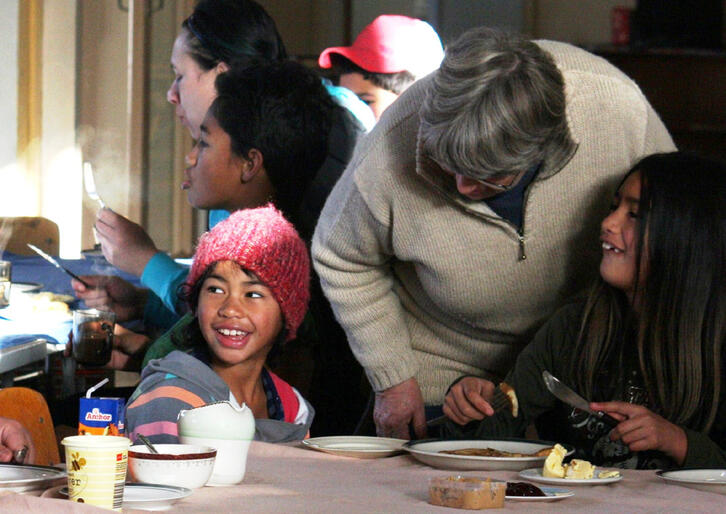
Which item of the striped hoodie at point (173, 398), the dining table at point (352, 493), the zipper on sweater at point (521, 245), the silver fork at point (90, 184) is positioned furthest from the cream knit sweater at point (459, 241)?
the silver fork at point (90, 184)

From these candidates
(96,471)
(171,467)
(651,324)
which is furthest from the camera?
(651,324)

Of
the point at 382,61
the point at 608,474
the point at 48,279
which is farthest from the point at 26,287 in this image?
the point at 608,474

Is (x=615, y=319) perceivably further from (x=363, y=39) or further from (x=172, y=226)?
(x=363, y=39)

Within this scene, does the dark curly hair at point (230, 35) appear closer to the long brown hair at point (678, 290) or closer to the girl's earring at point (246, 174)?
the girl's earring at point (246, 174)

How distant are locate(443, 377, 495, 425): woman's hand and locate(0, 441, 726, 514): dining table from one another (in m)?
0.30

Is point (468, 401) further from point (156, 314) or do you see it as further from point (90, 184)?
point (90, 184)

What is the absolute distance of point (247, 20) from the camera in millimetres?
2605

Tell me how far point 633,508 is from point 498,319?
93 centimetres

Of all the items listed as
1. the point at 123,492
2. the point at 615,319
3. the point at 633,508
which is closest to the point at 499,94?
the point at 615,319

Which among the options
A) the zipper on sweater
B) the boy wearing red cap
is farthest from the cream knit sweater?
the boy wearing red cap

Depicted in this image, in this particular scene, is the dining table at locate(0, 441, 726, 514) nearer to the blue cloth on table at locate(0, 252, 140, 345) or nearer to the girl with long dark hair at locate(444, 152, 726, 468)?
the girl with long dark hair at locate(444, 152, 726, 468)

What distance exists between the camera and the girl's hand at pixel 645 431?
5.12 feet

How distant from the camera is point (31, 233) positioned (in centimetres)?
267

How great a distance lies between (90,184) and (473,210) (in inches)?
50.2
